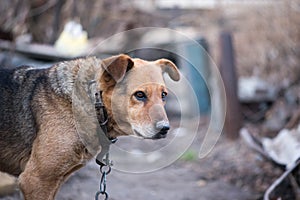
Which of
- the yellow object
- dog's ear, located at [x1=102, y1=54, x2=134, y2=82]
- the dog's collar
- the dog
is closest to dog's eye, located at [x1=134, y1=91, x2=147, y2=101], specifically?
the dog

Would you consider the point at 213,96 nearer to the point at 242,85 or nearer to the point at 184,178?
the point at 242,85

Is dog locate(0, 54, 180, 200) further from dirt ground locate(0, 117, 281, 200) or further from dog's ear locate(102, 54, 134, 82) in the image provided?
dirt ground locate(0, 117, 281, 200)

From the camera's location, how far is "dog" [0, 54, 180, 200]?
3.82 metres

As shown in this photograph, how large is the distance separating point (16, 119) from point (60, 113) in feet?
1.33

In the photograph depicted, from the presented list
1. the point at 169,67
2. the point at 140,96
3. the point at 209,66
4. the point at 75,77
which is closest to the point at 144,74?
the point at 140,96

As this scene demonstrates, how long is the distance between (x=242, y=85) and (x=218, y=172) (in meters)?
3.14

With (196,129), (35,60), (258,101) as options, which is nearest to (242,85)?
(258,101)

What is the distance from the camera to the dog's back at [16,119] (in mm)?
4082

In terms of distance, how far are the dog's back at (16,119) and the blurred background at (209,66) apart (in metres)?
1.05

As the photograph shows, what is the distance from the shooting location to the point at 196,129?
916 cm

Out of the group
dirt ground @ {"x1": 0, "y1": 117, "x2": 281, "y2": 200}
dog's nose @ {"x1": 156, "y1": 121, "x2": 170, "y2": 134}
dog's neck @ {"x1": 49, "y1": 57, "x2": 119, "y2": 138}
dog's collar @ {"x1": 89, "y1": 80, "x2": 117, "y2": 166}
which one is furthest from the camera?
dirt ground @ {"x1": 0, "y1": 117, "x2": 281, "y2": 200}

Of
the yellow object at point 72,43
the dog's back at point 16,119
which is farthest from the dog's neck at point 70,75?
the yellow object at point 72,43

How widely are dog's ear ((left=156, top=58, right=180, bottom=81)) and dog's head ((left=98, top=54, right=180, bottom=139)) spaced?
0.24m

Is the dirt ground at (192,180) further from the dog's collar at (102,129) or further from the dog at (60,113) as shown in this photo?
the dog's collar at (102,129)
